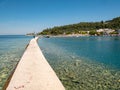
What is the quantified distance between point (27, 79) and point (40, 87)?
182 cm

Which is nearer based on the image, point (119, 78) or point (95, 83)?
point (95, 83)

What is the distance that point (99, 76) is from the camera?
1388 centimetres

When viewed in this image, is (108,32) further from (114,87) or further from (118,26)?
(114,87)

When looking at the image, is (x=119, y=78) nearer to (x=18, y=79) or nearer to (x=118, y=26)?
Result: (x=18, y=79)

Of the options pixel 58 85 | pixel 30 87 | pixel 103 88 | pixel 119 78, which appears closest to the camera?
pixel 30 87

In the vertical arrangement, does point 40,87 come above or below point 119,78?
above

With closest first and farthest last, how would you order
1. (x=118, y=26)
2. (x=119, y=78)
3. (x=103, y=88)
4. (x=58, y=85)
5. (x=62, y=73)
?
(x=58, y=85), (x=103, y=88), (x=119, y=78), (x=62, y=73), (x=118, y=26)

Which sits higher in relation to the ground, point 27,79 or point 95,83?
point 27,79

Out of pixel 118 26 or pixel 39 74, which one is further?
pixel 118 26

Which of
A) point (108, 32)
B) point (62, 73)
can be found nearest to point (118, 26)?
point (108, 32)

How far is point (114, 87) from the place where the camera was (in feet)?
36.3

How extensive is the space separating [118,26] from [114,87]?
6941 inches

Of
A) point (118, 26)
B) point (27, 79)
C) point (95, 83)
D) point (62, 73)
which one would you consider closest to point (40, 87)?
point (27, 79)

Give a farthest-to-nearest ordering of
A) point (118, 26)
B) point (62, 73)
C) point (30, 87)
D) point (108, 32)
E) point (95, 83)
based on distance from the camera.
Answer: point (118, 26) → point (108, 32) → point (62, 73) → point (95, 83) → point (30, 87)
